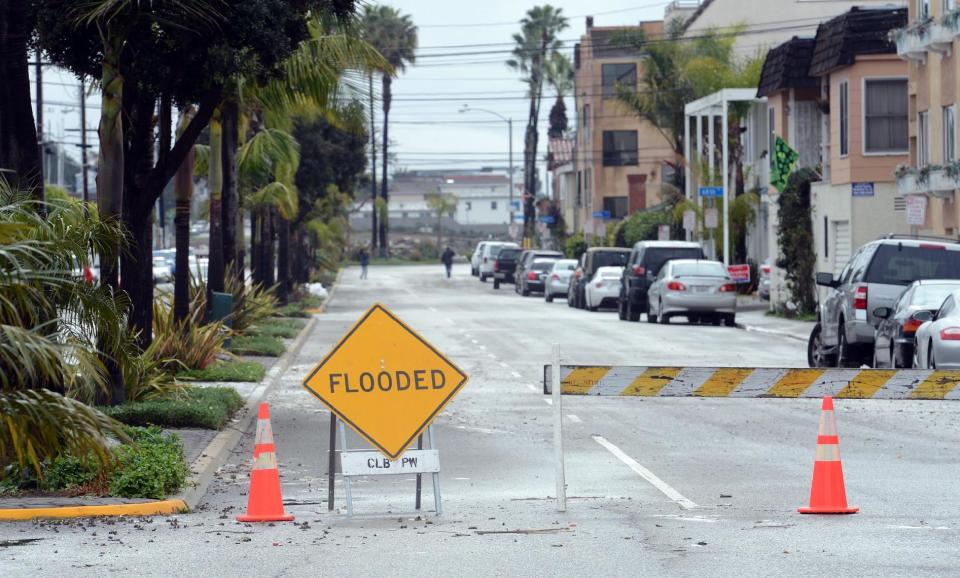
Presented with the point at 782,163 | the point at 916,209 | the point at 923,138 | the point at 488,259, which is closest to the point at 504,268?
the point at 488,259

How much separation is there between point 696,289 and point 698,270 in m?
0.45

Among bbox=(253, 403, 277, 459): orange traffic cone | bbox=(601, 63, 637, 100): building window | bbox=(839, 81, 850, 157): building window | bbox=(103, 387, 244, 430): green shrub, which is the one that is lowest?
bbox=(103, 387, 244, 430): green shrub

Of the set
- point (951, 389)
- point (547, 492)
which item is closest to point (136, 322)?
point (547, 492)

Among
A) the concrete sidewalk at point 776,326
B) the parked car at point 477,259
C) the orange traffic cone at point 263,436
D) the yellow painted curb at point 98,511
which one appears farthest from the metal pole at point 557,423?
the parked car at point 477,259

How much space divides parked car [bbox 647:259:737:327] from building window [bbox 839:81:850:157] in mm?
5123

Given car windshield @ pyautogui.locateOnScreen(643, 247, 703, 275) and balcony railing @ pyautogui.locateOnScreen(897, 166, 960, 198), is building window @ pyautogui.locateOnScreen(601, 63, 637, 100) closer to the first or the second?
car windshield @ pyautogui.locateOnScreen(643, 247, 703, 275)

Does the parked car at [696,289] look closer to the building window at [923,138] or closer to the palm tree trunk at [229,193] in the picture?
the building window at [923,138]

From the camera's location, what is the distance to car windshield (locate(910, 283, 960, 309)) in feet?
67.5

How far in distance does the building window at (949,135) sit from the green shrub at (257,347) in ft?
50.5

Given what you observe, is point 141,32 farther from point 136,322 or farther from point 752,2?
point 752,2

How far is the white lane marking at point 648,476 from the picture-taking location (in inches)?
457

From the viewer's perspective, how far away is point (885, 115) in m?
40.2


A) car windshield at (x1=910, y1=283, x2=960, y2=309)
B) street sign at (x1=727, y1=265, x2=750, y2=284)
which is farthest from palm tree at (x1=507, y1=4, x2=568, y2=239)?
car windshield at (x1=910, y1=283, x2=960, y2=309)

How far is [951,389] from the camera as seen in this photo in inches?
460
